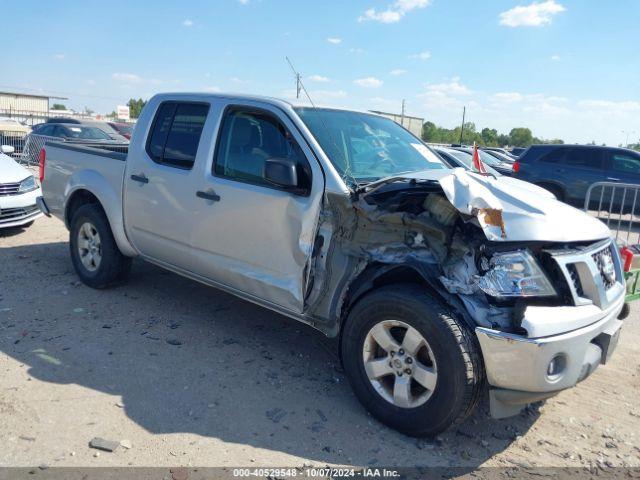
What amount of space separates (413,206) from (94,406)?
94.2 inches

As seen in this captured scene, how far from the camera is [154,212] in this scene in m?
4.86

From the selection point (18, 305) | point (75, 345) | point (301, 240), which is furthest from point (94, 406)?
point (18, 305)

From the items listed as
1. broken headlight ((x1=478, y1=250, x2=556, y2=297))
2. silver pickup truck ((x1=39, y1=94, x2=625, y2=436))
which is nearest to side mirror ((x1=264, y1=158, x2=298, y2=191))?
silver pickup truck ((x1=39, y1=94, x2=625, y2=436))

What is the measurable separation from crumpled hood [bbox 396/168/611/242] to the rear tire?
3.40m

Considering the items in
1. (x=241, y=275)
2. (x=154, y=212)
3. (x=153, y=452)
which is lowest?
(x=153, y=452)

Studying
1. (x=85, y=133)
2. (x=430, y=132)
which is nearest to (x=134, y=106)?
(x=430, y=132)

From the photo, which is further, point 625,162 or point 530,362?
point 625,162

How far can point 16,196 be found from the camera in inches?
313

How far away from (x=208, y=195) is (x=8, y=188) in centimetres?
500

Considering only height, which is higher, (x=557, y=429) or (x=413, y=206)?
(x=413, y=206)

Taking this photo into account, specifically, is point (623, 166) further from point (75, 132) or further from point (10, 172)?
point (75, 132)

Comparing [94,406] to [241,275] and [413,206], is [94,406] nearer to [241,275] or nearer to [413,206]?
[241,275]

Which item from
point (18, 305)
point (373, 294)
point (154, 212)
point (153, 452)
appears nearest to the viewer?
point (153, 452)

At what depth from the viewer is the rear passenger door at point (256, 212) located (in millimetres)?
3775
